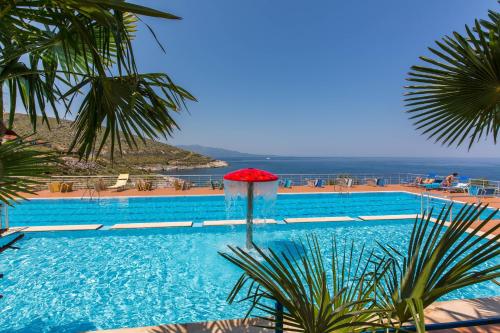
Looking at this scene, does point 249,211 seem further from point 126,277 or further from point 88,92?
point 88,92

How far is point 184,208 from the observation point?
12133 millimetres

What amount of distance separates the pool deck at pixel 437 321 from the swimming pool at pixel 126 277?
1.43 meters

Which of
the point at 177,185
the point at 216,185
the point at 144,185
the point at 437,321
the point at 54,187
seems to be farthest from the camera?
the point at 216,185

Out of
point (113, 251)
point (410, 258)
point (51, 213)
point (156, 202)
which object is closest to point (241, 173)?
point (113, 251)

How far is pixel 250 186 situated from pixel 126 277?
3.46 meters

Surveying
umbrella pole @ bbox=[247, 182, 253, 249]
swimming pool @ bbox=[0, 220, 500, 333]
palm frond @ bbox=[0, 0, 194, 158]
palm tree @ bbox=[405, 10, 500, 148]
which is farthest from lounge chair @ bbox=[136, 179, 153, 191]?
palm tree @ bbox=[405, 10, 500, 148]

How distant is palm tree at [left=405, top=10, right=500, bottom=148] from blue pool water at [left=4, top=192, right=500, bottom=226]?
22.1ft

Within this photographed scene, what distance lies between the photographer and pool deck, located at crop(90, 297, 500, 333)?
2.81 m

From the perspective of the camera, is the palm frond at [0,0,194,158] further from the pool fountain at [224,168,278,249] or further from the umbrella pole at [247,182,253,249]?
the umbrella pole at [247,182,253,249]

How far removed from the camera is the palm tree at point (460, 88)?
2.18 metres

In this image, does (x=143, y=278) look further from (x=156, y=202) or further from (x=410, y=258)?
(x=156, y=202)

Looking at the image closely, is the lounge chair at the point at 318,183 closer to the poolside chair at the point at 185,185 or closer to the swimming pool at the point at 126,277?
the poolside chair at the point at 185,185

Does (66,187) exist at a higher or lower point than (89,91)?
lower

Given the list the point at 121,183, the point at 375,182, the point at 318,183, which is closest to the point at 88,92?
the point at 121,183
